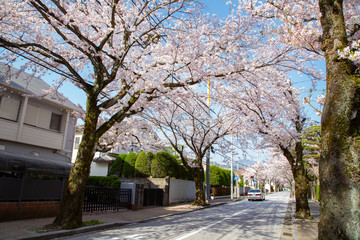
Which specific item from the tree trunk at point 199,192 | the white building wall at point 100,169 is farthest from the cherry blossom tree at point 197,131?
the white building wall at point 100,169

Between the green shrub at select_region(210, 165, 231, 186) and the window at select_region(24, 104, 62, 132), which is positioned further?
the green shrub at select_region(210, 165, 231, 186)

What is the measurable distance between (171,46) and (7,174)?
893 cm

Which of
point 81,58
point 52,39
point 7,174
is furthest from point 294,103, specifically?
point 7,174

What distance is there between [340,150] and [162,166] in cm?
1751

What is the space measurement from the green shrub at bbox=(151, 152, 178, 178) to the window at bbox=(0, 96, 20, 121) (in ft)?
35.7

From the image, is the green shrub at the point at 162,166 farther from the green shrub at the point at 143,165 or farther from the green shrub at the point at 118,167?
the green shrub at the point at 118,167

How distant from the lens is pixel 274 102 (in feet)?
45.9

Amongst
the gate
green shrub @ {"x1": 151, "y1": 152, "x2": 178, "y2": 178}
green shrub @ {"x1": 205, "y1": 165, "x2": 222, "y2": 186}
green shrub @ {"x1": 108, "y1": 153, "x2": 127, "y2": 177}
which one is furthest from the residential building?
green shrub @ {"x1": 205, "y1": 165, "x2": 222, "y2": 186}

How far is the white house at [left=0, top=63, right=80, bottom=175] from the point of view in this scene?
12614 millimetres

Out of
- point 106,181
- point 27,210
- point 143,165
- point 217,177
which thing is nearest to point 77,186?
point 27,210

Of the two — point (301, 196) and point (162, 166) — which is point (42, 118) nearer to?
point (162, 166)

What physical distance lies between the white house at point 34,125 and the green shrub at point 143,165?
632 cm

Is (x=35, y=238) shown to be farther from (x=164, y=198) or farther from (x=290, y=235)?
(x=164, y=198)

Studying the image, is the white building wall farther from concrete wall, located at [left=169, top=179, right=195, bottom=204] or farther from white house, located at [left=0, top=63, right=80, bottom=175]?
white house, located at [left=0, top=63, right=80, bottom=175]
